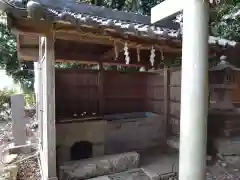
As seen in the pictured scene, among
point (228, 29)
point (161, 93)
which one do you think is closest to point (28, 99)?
point (161, 93)

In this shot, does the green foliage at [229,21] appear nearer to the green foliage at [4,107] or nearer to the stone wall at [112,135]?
the stone wall at [112,135]

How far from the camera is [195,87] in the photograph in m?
1.57

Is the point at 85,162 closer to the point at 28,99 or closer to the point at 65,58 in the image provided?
the point at 65,58

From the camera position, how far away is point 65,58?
593 centimetres

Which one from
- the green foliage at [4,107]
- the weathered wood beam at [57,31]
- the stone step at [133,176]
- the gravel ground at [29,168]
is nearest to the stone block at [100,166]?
the stone step at [133,176]

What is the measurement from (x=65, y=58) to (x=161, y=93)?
10.0 feet

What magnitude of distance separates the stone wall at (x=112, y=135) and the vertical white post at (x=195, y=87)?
333 centimetres

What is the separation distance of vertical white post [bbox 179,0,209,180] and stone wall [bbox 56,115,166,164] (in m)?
3.33

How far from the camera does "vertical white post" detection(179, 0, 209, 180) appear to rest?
5.10 ft

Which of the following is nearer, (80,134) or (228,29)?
(80,134)

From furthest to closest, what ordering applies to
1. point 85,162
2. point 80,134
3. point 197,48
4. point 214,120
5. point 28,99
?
point 28,99 < point 214,120 < point 80,134 < point 85,162 < point 197,48

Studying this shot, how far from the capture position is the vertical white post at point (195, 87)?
156cm

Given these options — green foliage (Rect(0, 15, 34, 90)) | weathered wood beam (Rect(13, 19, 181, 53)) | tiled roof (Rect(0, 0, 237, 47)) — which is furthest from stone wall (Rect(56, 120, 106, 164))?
green foliage (Rect(0, 15, 34, 90))

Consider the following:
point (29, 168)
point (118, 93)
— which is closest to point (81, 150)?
point (29, 168)
